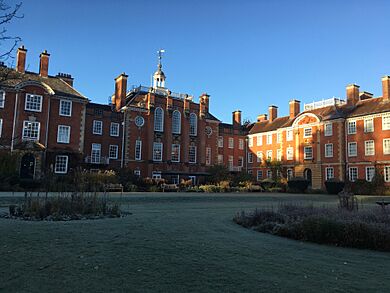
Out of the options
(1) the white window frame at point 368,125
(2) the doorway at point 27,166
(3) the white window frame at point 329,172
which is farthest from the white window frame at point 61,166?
(1) the white window frame at point 368,125

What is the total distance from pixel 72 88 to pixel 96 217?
2956 centimetres

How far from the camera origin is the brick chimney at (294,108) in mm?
49438

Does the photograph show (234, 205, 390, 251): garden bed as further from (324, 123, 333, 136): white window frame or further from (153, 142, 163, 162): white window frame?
(324, 123, 333, 136): white window frame

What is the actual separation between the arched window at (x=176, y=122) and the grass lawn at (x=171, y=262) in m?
36.2

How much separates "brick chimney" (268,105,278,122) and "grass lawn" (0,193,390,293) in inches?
1868

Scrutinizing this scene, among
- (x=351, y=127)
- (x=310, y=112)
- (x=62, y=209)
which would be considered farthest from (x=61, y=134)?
(x=351, y=127)

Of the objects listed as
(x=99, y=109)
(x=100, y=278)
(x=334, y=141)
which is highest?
(x=99, y=109)

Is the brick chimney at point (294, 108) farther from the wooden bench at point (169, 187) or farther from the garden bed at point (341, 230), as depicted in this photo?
the garden bed at point (341, 230)

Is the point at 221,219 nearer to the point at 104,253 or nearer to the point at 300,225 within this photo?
the point at 300,225

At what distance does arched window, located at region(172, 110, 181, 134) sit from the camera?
146 ft

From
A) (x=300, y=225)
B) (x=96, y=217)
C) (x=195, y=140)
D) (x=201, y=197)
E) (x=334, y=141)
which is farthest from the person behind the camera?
(x=195, y=140)

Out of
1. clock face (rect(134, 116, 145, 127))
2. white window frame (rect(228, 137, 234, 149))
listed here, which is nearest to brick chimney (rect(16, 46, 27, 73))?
clock face (rect(134, 116, 145, 127))

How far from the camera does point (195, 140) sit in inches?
1812

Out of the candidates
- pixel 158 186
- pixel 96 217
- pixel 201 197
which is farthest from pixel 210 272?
pixel 158 186
